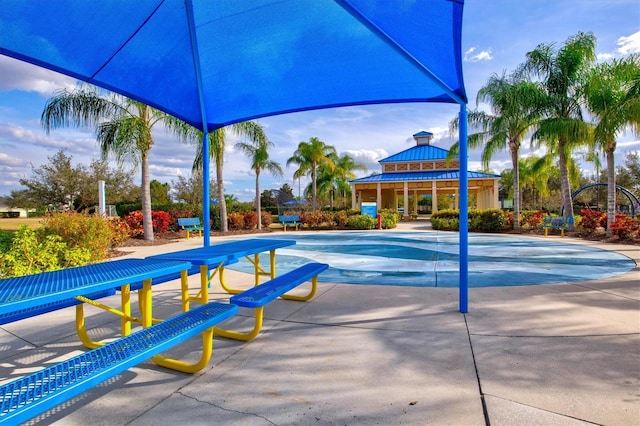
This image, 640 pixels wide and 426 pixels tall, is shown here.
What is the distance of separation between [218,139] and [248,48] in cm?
1390

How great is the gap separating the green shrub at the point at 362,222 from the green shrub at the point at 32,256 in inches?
654

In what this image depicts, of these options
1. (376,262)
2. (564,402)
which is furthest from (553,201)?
(564,402)

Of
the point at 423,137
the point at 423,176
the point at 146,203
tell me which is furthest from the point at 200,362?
the point at 423,137

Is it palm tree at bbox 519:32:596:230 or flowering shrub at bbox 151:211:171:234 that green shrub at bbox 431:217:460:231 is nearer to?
palm tree at bbox 519:32:596:230

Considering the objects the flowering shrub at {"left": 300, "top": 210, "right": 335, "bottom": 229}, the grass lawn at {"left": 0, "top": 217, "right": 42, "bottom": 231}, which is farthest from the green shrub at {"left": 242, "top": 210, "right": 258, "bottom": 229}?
the grass lawn at {"left": 0, "top": 217, "right": 42, "bottom": 231}

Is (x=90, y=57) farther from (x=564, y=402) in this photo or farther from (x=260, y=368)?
(x=564, y=402)

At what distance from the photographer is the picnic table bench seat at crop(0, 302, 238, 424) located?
1.66 m

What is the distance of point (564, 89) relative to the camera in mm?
16328

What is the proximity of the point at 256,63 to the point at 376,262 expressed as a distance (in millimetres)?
6183

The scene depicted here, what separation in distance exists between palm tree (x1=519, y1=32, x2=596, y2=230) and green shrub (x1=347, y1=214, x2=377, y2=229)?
979cm

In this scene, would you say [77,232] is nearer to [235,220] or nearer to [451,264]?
[451,264]

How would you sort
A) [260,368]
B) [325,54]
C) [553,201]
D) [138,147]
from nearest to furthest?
1. [260,368]
2. [325,54]
3. [138,147]
4. [553,201]

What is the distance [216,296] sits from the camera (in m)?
5.64

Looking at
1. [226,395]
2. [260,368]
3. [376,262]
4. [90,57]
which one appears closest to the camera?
[226,395]
